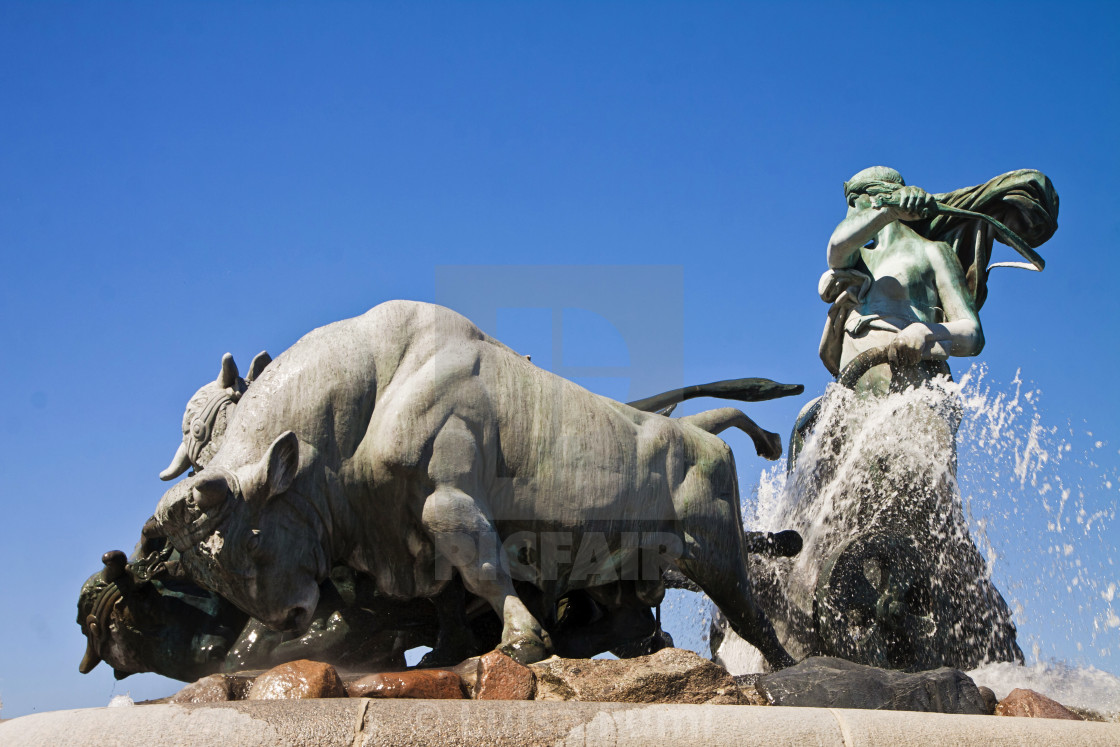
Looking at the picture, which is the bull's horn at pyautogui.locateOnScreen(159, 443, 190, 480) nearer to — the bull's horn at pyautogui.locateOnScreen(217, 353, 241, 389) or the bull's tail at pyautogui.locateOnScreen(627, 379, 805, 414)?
the bull's horn at pyautogui.locateOnScreen(217, 353, 241, 389)

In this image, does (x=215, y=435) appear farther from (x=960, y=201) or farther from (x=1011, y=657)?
(x=960, y=201)

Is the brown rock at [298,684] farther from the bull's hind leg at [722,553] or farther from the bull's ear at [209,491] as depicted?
the bull's hind leg at [722,553]

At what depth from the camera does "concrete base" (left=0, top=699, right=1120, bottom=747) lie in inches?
121

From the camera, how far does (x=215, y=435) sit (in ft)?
18.8

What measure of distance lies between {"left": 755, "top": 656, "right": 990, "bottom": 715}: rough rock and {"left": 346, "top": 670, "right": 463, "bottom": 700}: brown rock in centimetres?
128

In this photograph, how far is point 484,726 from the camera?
316 cm

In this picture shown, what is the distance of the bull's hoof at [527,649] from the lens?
4.47 metres

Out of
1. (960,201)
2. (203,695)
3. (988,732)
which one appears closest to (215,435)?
(203,695)

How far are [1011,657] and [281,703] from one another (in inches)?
199

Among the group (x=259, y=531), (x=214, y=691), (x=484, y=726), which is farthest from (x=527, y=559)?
(x=484, y=726)

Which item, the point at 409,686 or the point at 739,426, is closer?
the point at 409,686

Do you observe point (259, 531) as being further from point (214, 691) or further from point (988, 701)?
point (988, 701)

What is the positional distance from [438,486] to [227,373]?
184cm

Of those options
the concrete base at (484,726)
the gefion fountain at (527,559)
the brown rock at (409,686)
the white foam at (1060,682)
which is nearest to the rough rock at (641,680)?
the gefion fountain at (527,559)
